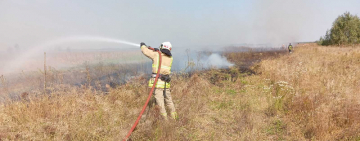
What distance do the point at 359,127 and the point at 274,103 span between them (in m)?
1.81

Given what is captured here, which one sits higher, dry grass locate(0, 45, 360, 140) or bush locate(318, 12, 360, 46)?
bush locate(318, 12, 360, 46)

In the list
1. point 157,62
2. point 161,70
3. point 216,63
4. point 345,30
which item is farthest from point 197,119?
point 345,30

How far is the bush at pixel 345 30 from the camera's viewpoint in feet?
81.8

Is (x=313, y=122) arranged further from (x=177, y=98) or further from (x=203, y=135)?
(x=177, y=98)

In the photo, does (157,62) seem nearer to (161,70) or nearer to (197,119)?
(161,70)

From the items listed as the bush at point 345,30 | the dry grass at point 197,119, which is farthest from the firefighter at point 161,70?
the bush at point 345,30

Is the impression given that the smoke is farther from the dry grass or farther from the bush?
the bush

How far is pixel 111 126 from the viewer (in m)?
3.71

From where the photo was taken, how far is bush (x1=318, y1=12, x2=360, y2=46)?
24.9 metres

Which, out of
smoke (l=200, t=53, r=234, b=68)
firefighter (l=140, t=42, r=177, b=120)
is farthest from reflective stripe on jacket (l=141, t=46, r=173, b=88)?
smoke (l=200, t=53, r=234, b=68)

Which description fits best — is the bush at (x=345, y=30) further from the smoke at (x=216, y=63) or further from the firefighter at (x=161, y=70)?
the firefighter at (x=161, y=70)

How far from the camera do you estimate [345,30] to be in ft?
85.0

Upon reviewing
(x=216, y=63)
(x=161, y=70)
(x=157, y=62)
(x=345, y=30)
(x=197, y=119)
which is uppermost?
(x=345, y=30)

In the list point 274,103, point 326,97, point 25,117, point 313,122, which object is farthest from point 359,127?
point 25,117
